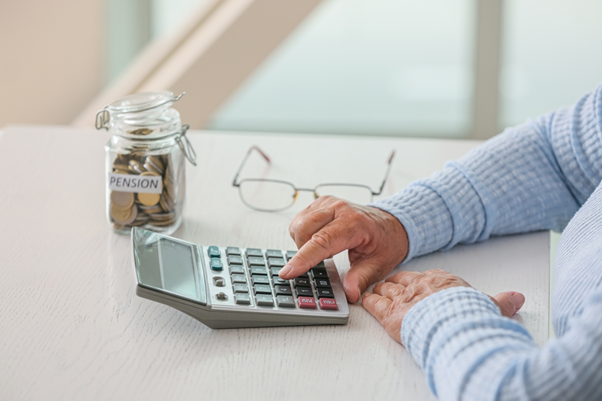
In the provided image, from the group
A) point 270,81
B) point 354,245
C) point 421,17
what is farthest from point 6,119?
point 354,245

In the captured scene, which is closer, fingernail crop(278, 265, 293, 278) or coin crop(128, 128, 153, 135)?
fingernail crop(278, 265, 293, 278)

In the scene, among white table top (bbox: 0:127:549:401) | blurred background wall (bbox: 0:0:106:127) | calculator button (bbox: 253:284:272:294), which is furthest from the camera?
blurred background wall (bbox: 0:0:106:127)

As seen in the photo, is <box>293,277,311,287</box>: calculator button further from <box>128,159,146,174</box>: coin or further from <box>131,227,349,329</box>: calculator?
<box>128,159,146,174</box>: coin

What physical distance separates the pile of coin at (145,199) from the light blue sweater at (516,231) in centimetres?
26

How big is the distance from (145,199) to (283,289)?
0.81 ft

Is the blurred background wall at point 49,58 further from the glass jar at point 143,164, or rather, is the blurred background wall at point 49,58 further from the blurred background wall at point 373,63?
the glass jar at point 143,164

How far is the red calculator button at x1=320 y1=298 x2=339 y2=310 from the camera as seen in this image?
0.63 m

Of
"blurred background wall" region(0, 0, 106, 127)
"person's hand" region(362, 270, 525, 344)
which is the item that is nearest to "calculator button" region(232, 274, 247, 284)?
"person's hand" region(362, 270, 525, 344)

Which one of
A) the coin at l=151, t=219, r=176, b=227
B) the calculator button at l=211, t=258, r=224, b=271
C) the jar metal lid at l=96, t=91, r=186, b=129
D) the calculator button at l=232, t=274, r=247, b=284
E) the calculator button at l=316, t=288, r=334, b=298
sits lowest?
the coin at l=151, t=219, r=176, b=227

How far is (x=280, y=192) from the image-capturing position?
993mm

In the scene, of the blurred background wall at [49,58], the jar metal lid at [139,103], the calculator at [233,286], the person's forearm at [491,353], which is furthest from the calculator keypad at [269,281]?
the blurred background wall at [49,58]

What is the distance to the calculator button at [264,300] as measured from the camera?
619mm

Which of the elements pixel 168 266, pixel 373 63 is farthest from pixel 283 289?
pixel 373 63

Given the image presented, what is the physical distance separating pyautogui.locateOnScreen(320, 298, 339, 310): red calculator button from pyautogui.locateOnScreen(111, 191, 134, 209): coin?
30 centimetres
